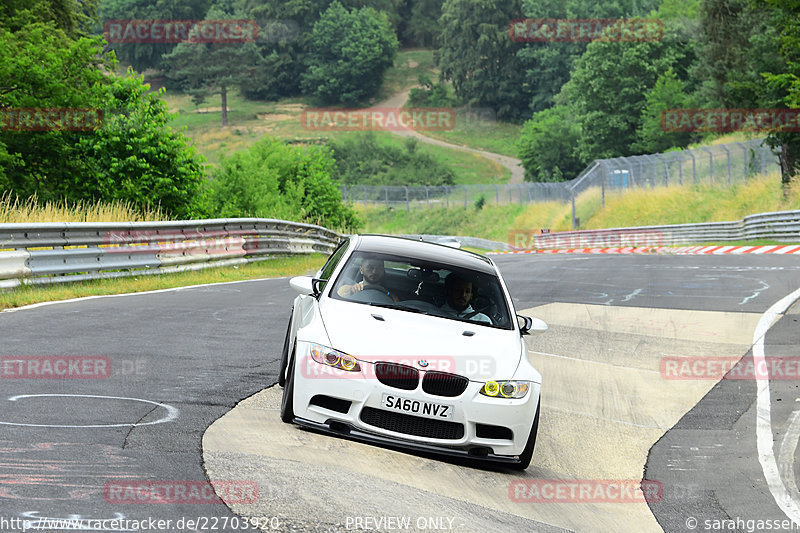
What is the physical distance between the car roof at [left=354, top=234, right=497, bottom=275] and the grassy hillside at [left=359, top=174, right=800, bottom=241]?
36.1 metres

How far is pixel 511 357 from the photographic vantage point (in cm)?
734

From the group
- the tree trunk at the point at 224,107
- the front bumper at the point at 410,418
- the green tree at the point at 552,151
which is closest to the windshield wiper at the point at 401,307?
the front bumper at the point at 410,418

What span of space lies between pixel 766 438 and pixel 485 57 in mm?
146096

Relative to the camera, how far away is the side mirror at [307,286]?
26.7 feet

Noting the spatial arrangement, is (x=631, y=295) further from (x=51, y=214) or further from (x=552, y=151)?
(x=552, y=151)

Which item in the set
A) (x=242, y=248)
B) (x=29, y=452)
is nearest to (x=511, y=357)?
(x=29, y=452)

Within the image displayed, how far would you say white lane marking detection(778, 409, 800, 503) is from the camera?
728 centimetres

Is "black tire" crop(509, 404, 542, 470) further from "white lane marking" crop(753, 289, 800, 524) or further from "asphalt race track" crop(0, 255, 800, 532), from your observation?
"white lane marking" crop(753, 289, 800, 524)

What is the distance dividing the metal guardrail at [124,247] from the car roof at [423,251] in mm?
8007

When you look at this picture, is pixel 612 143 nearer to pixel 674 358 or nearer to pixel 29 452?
pixel 674 358

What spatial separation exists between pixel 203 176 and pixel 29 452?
2383 cm

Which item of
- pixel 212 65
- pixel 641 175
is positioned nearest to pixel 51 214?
pixel 641 175

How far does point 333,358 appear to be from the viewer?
700 cm

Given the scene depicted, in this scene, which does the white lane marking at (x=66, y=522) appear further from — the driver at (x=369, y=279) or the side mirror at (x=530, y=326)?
the side mirror at (x=530, y=326)
